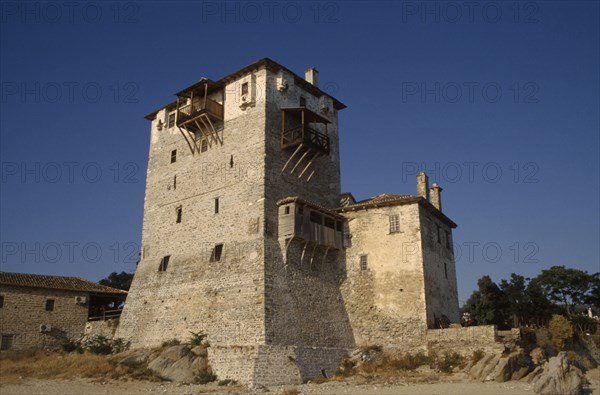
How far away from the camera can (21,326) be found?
32938 mm

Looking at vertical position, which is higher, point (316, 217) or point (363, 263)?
point (316, 217)

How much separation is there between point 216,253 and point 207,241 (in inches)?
43.7

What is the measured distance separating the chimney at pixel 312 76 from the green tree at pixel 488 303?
2385cm

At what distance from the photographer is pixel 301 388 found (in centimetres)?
2339

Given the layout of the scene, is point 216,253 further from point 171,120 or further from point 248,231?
point 171,120

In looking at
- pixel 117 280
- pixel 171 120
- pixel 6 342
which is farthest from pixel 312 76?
pixel 117 280

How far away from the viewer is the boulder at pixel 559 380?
68.6 feet

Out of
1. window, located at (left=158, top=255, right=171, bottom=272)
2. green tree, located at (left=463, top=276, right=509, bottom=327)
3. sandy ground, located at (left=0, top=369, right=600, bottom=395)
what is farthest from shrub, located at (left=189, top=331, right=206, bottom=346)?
green tree, located at (left=463, top=276, right=509, bottom=327)

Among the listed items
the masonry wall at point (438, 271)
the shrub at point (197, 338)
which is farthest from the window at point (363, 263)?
the shrub at point (197, 338)

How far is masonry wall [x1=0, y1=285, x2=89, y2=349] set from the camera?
32.7 meters

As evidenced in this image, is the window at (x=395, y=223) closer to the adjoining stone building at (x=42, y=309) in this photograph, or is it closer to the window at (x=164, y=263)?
the window at (x=164, y=263)

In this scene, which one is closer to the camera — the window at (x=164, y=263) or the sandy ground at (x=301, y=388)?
the sandy ground at (x=301, y=388)

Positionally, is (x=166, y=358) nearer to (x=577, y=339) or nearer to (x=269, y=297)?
(x=269, y=297)

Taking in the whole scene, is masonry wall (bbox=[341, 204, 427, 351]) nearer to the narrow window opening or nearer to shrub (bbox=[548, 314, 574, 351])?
shrub (bbox=[548, 314, 574, 351])
